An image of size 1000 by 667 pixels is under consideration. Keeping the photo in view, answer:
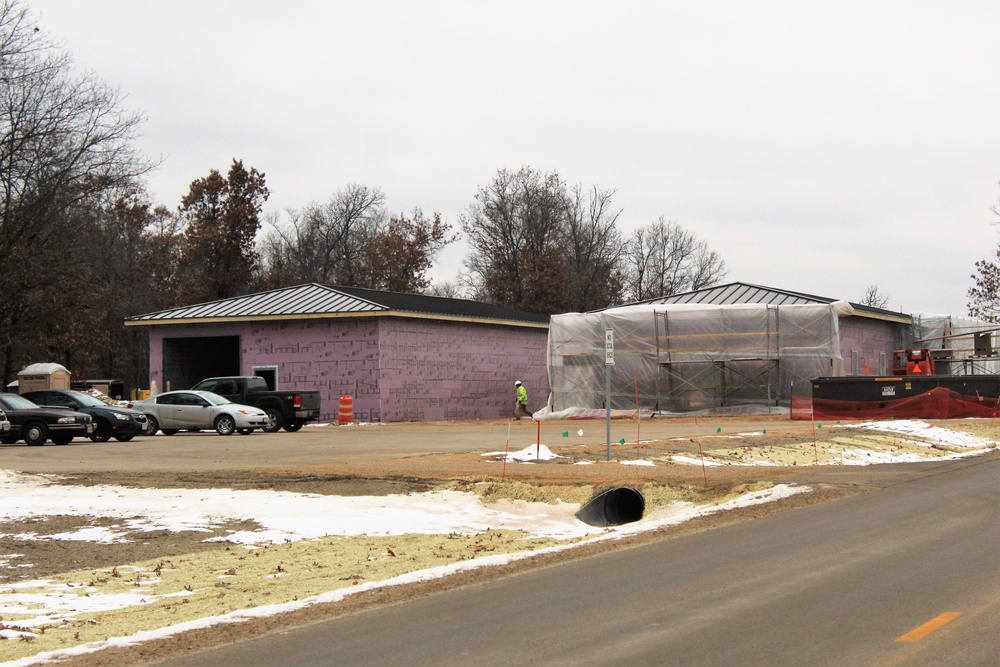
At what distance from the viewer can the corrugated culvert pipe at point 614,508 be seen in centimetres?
1633

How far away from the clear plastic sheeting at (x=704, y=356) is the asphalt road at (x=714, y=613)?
109 feet

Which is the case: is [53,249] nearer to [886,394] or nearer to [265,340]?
[265,340]

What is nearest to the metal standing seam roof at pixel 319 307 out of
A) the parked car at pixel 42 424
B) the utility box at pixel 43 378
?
the utility box at pixel 43 378

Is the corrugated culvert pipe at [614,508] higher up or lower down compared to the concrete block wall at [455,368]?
lower down

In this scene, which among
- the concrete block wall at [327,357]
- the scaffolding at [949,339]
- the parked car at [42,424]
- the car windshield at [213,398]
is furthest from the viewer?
the scaffolding at [949,339]

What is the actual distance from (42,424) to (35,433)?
0.30 m

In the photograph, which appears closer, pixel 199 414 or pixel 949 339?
pixel 199 414

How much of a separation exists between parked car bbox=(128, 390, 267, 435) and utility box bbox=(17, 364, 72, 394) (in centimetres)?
1893

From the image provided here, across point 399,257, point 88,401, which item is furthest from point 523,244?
point 88,401

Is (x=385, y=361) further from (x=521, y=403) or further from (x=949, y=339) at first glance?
(x=949, y=339)

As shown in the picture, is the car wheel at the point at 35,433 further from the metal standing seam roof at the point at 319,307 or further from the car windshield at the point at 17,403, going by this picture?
the metal standing seam roof at the point at 319,307

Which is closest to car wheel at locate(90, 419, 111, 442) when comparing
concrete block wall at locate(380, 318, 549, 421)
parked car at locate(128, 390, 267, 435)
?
parked car at locate(128, 390, 267, 435)

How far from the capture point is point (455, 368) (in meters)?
47.7

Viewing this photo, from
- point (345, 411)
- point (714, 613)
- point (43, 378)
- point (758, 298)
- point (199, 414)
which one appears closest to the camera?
point (714, 613)
